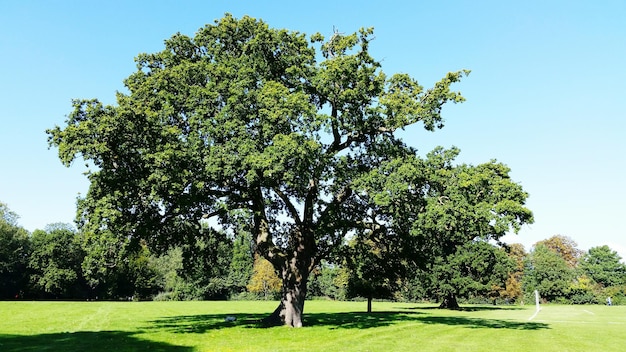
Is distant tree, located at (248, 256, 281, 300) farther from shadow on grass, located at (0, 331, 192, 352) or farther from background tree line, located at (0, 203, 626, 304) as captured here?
shadow on grass, located at (0, 331, 192, 352)

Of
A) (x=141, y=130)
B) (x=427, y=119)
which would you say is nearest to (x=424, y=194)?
(x=427, y=119)

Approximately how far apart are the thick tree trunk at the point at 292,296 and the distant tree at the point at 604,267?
96739mm

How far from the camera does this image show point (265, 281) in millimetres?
Result: 90250

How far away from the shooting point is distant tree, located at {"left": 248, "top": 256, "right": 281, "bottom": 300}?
87500mm

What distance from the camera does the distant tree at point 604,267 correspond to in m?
95.2

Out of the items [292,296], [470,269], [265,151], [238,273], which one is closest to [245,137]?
[265,151]

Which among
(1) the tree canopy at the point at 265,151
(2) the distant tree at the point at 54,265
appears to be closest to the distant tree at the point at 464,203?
(1) the tree canopy at the point at 265,151

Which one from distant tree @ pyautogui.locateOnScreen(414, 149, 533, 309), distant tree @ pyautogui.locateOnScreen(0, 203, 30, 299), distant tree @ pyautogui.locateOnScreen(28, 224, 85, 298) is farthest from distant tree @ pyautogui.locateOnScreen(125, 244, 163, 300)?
distant tree @ pyautogui.locateOnScreen(414, 149, 533, 309)

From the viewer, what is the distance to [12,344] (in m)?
18.1

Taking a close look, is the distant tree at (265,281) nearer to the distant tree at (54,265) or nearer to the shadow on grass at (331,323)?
the distant tree at (54,265)

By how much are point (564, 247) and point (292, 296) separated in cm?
10722

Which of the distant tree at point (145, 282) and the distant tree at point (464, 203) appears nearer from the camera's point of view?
the distant tree at point (464, 203)

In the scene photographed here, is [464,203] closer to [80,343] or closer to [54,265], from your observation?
[80,343]

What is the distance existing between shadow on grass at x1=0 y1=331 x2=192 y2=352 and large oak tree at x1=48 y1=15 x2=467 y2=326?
15.6 ft
